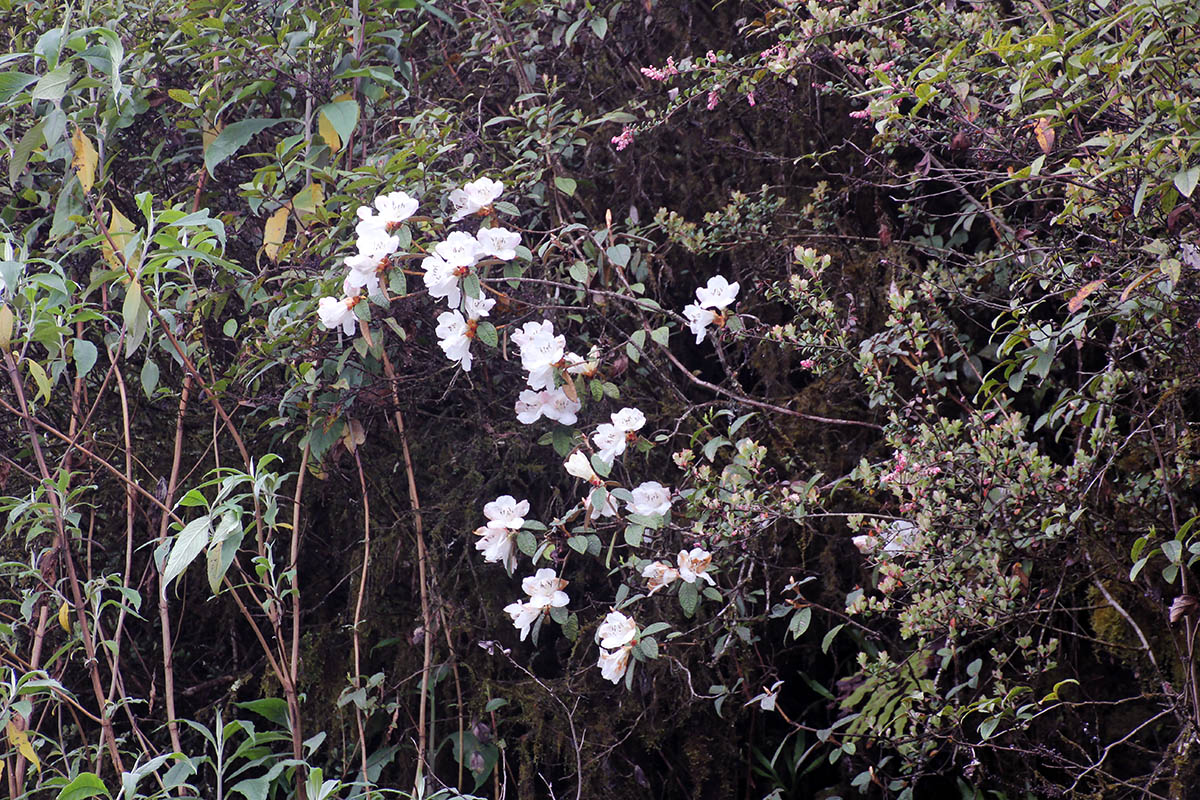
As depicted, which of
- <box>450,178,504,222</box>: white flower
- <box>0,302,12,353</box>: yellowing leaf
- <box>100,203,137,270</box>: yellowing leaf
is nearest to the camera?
<box>0,302,12,353</box>: yellowing leaf

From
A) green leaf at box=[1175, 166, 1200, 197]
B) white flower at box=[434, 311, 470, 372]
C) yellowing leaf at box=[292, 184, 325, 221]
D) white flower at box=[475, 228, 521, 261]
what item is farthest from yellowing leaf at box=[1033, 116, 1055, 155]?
yellowing leaf at box=[292, 184, 325, 221]

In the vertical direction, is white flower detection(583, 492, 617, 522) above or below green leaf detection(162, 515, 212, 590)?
below

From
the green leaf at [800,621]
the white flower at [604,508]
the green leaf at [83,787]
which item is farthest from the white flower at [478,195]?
the green leaf at [83,787]

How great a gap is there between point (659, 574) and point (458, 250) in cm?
62

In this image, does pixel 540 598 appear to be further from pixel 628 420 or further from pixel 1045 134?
pixel 1045 134

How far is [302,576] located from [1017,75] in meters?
1.63

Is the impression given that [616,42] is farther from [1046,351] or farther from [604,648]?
[604,648]

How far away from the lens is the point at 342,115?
Answer: 1714 mm

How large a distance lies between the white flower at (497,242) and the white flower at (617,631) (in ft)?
2.04

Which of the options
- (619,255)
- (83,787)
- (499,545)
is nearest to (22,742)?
(83,787)

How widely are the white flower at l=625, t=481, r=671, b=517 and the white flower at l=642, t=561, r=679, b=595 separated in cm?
9

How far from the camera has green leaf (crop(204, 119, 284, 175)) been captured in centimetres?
174

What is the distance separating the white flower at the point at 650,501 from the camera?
1.55 m

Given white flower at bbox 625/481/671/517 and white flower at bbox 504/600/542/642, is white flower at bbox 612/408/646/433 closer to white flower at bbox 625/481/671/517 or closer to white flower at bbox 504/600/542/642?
white flower at bbox 625/481/671/517
